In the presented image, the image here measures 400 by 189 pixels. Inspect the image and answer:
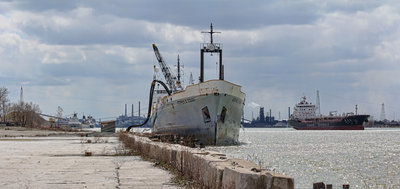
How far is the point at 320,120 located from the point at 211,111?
124 metres

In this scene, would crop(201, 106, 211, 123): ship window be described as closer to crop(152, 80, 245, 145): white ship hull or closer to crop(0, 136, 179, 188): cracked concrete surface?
crop(152, 80, 245, 145): white ship hull

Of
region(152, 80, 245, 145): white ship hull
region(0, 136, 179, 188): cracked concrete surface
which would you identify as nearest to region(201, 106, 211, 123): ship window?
region(152, 80, 245, 145): white ship hull

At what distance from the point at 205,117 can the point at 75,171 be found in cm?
2860

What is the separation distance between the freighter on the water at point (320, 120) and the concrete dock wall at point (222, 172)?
141135 millimetres

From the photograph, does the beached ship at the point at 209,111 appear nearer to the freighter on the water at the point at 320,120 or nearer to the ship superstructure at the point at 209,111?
the ship superstructure at the point at 209,111

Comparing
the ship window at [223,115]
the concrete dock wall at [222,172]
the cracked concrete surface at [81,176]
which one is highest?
the ship window at [223,115]

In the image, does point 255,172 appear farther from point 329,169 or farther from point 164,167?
point 329,169

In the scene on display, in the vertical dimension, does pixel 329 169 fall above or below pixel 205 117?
below

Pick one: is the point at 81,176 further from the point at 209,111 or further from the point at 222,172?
the point at 209,111

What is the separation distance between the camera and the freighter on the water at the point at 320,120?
150375mm

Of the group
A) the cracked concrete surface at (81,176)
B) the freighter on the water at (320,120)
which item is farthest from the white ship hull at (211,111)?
the freighter on the water at (320,120)

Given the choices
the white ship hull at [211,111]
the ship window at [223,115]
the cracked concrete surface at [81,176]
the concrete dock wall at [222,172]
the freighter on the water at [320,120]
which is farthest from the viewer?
the freighter on the water at [320,120]

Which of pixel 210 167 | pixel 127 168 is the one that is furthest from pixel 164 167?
pixel 210 167

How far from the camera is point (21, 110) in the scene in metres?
118
